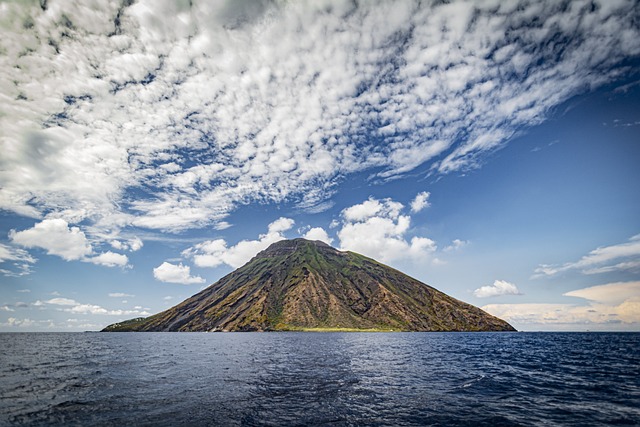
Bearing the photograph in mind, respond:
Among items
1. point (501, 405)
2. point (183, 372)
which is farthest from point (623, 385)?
point (183, 372)

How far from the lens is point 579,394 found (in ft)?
111

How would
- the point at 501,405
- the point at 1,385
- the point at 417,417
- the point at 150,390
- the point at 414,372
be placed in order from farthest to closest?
the point at 414,372 → the point at 1,385 → the point at 150,390 → the point at 501,405 → the point at 417,417

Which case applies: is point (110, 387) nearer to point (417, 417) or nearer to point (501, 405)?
point (417, 417)

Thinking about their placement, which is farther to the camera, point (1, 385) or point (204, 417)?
point (1, 385)

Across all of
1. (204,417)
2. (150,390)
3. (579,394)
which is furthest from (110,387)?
(579,394)

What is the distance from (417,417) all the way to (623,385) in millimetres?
32030

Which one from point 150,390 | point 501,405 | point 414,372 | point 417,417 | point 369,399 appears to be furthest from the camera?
point 414,372

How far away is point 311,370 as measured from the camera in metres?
53.1

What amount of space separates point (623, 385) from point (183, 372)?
61737mm

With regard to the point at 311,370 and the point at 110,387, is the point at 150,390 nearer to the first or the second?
the point at 110,387

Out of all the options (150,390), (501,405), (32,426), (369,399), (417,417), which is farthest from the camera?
(150,390)

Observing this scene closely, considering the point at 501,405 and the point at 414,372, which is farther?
the point at 414,372

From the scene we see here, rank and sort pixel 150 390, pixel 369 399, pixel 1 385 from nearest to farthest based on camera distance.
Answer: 1. pixel 369 399
2. pixel 150 390
3. pixel 1 385

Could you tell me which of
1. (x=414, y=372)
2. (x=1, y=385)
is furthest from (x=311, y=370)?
(x=1, y=385)
